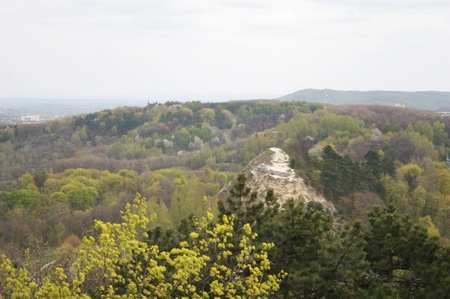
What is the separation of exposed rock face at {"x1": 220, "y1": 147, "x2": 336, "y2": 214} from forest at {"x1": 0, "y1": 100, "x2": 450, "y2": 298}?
1.09 meters

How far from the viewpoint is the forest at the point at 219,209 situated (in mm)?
8703

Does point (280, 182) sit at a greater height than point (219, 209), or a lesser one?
lesser

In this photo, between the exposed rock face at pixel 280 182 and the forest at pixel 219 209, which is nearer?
the forest at pixel 219 209

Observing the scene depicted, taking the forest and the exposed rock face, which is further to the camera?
the exposed rock face

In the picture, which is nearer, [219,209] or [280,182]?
[219,209]

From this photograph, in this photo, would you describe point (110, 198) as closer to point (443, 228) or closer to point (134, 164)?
point (134, 164)

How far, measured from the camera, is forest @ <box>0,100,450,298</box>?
28.6 ft

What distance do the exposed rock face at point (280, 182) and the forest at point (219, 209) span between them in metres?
1.09

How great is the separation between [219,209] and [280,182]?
91.2 ft

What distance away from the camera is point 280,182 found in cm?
4162

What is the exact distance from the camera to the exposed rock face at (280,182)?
39.3 meters

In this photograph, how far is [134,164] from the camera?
9012 centimetres

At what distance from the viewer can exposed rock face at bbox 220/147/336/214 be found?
3934 centimetres

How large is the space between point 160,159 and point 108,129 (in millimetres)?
38554
